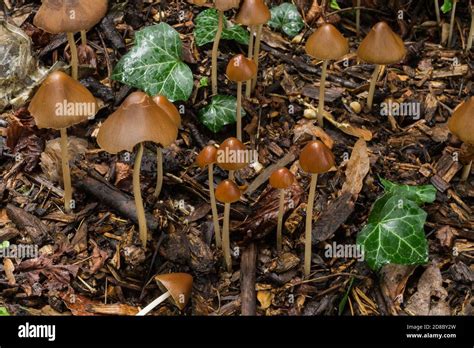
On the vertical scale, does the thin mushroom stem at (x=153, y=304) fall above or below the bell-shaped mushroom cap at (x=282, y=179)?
below

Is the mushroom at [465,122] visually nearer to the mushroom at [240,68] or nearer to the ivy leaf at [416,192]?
the ivy leaf at [416,192]

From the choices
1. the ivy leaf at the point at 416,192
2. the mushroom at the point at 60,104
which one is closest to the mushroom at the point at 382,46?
the ivy leaf at the point at 416,192

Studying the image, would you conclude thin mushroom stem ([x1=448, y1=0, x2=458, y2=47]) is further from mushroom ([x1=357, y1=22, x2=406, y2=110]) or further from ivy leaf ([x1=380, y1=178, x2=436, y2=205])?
ivy leaf ([x1=380, y1=178, x2=436, y2=205])

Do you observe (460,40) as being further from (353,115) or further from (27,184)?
(27,184)

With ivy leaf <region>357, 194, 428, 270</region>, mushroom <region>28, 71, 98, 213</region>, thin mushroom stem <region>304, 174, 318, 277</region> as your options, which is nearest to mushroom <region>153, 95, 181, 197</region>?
mushroom <region>28, 71, 98, 213</region>

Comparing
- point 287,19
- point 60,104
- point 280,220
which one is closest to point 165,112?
point 60,104
